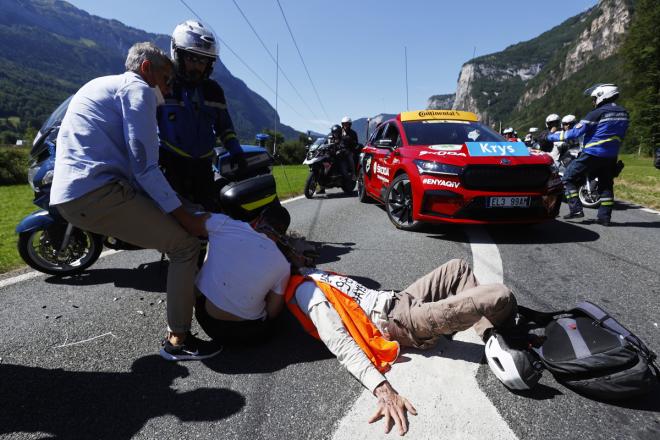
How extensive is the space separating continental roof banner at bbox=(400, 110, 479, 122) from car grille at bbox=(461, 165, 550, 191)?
2.26 m

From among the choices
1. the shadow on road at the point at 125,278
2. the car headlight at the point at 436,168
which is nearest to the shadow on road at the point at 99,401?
the shadow on road at the point at 125,278

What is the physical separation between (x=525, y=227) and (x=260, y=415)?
17.1 ft

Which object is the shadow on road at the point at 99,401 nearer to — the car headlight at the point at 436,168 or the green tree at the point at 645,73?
the car headlight at the point at 436,168

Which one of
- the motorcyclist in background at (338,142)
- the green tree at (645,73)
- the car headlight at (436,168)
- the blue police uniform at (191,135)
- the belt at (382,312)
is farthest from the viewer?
the green tree at (645,73)

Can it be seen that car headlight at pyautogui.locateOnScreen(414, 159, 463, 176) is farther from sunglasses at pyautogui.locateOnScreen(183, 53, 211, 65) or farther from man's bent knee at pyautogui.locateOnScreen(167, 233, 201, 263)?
man's bent knee at pyautogui.locateOnScreen(167, 233, 201, 263)

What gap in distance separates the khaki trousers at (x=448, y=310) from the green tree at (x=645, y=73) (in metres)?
41.9

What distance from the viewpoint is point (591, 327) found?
2.18 meters

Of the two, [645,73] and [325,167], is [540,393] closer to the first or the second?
[325,167]

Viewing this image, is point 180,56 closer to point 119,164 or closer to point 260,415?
point 119,164

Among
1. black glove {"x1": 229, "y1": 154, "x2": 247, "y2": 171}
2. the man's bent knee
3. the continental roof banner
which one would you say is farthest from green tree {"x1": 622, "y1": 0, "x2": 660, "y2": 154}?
the man's bent knee

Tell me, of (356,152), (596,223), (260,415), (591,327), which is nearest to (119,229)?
(260,415)

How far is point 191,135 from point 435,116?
16.1ft

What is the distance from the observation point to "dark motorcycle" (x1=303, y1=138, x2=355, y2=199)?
10.4m

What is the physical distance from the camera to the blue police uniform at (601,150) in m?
6.11
